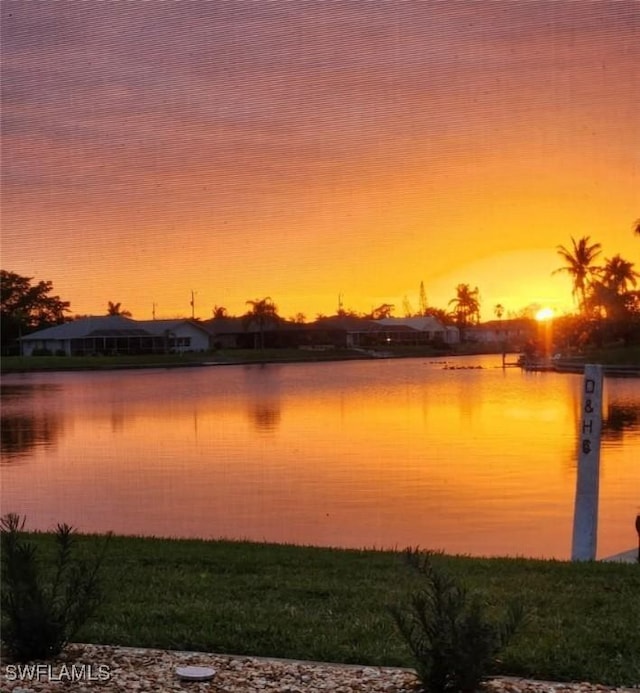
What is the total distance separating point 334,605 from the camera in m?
5.07

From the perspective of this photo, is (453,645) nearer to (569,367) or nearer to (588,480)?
(588,480)

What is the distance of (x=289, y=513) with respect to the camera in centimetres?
1051

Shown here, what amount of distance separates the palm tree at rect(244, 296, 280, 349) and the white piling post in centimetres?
7829

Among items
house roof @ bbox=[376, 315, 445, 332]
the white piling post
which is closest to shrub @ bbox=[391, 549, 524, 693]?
the white piling post

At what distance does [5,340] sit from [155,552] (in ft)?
213

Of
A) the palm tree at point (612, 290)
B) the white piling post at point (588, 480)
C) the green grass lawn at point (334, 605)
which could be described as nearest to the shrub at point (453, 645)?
the green grass lawn at point (334, 605)

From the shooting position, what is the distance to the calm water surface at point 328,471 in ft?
31.8

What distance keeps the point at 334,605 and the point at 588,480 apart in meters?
3.12

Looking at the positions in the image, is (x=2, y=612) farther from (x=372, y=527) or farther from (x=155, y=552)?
(x=372, y=527)

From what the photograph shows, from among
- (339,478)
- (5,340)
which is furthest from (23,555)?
(5,340)

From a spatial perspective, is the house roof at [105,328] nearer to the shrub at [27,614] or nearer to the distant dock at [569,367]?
the distant dock at [569,367]

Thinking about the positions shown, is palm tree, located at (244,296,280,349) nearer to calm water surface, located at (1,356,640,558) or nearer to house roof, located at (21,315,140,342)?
house roof, located at (21,315,140,342)

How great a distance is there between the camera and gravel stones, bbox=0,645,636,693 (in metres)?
3.48

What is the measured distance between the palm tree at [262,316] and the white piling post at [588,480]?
78.3 meters
